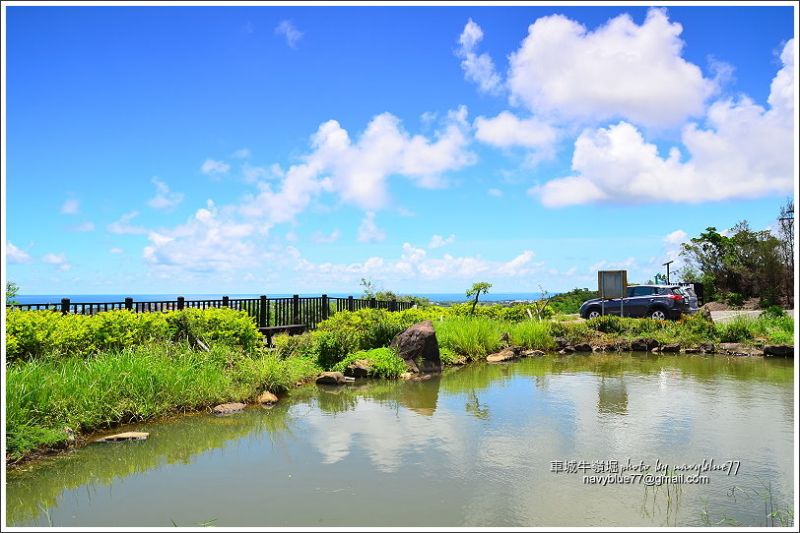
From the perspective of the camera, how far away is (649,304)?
21.3 meters

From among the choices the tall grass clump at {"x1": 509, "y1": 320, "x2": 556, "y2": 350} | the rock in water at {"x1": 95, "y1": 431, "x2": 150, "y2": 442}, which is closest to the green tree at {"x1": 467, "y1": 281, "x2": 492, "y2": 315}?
the tall grass clump at {"x1": 509, "y1": 320, "x2": 556, "y2": 350}

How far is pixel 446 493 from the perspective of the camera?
4.75 meters

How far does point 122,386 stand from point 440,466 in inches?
166

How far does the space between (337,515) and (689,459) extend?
3.35 metres

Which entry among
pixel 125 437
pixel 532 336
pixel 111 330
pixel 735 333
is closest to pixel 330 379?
pixel 111 330

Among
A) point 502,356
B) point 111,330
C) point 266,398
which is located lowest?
point 502,356

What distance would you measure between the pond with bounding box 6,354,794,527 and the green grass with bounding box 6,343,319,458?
366 mm

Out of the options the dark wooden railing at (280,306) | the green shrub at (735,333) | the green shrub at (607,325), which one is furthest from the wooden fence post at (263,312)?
the green shrub at (735,333)

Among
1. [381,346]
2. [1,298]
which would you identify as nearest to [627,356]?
[381,346]

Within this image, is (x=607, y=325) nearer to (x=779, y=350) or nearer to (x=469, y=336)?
(x=779, y=350)

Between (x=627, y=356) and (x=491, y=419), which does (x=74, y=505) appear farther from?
(x=627, y=356)

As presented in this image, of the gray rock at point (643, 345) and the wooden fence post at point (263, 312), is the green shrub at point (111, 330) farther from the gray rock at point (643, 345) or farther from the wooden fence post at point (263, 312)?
the gray rock at point (643, 345)

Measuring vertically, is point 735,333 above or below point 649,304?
below

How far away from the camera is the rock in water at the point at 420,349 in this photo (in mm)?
11750
